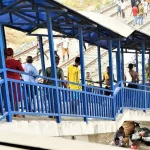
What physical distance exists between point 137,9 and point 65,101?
21953 mm

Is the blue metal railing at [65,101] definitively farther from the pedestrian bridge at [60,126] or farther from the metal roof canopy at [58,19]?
the metal roof canopy at [58,19]

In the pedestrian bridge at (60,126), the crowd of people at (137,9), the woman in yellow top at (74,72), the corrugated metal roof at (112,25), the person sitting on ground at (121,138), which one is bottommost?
the person sitting on ground at (121,138)

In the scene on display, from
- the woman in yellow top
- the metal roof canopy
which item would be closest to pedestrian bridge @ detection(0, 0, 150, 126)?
the metal roof canopy

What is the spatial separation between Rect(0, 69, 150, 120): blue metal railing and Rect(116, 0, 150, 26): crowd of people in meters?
17.9

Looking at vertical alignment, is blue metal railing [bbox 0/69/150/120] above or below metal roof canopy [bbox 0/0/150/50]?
below

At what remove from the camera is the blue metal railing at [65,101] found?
5051 mm

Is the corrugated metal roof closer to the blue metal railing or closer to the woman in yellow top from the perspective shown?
the woman in yellow top

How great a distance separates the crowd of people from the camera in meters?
26.5

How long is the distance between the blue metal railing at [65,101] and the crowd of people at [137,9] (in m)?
17.9

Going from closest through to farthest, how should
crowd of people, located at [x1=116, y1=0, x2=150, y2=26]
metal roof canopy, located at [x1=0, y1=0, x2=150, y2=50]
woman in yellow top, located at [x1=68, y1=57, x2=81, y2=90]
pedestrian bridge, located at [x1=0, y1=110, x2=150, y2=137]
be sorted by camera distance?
1. pedestrian bridge, located at [x1=0, y1=110, x2=150, y2=137]
2. metal roof canopy, located at [x1=0, y1=0, x2=150, y2=50]
3. woman in yellow top, located at [x1=68, y1=57, x2=81, y2=90]
4. crowd of people, located at [x1=116, y1=0, x2=150, y2=26]

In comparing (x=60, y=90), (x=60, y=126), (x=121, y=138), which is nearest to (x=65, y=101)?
(x=60, y=90)

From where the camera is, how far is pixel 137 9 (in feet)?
87.6

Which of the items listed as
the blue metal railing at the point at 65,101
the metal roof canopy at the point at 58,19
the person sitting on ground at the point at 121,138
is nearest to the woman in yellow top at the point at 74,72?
the blue metal railing at the point at 65,101

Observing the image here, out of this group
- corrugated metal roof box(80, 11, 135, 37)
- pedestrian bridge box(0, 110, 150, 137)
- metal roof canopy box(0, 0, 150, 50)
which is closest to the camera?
pedestrian bridge box(0, 110, 150, 137)
